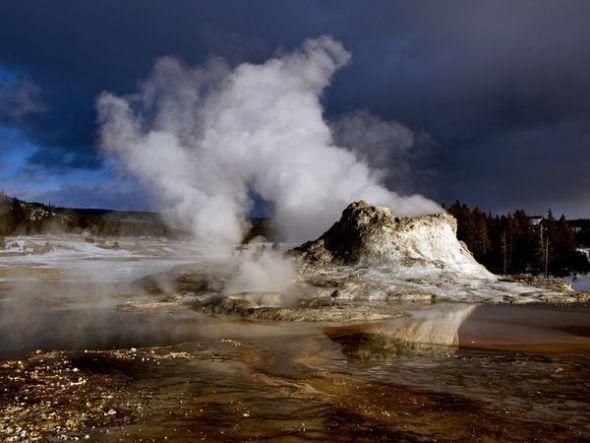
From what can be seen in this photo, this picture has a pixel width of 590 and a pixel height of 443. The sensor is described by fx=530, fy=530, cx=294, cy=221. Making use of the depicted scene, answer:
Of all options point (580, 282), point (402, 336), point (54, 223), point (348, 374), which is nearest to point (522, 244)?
point (580, 282)

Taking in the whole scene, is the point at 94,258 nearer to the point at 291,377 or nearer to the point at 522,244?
the point at 522,244

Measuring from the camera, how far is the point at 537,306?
2555 cm

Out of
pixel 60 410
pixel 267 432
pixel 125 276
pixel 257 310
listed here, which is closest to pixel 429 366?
pixel 267 432

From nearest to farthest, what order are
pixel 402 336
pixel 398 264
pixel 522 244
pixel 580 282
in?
pixel 402 336 → pixel 398 264 → pixel 580 282 → pixel 522 244

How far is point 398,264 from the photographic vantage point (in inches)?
1218

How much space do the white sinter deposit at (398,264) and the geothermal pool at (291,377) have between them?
516 cm

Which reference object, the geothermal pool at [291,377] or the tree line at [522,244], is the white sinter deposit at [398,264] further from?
the tree line at [522,244]

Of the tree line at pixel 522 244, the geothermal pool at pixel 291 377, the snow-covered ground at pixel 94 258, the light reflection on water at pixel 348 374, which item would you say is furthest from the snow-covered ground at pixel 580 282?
the snow-covered ground at pixel 94 258

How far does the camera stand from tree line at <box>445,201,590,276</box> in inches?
2056

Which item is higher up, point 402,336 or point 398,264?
point 398,264

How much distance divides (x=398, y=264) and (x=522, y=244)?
3035 centimetres

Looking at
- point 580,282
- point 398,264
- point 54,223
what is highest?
point 54,223

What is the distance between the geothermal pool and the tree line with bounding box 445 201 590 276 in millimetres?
32323

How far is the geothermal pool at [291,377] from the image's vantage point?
8125 mm
